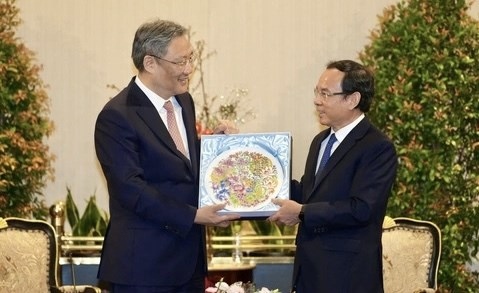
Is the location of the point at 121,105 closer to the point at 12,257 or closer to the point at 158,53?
the point at 158,53

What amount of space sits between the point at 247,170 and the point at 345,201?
45 cm

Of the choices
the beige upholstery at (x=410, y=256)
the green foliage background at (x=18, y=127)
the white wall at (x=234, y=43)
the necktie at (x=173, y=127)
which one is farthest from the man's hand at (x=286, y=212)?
the white wall at (x=234, y=43)

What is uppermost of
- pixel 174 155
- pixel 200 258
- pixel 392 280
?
pixel 174 155

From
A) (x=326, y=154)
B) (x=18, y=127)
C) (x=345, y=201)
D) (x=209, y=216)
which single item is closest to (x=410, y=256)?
(x=326, y=154)

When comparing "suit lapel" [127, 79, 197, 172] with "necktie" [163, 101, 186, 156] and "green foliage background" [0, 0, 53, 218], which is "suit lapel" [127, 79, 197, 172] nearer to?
"necktie" [163, 101, 186, 156]

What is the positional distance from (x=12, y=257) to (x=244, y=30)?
281 centimetres

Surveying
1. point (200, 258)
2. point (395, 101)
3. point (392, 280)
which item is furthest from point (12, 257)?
point (395, 101)

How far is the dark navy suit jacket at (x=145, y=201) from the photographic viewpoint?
164 inches

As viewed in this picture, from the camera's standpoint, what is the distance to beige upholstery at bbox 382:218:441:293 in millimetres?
5793

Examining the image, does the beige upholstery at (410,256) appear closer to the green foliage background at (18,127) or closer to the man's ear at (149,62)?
the man's ear at (149,62)

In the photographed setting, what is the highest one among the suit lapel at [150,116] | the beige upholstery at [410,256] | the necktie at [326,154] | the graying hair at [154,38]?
the graying hair at [154,38]

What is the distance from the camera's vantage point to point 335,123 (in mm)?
4543

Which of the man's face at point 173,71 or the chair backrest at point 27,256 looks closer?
the man's face at point 173,71

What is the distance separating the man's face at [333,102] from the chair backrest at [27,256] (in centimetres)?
195
